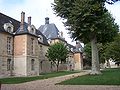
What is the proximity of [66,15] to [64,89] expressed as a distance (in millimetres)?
15401

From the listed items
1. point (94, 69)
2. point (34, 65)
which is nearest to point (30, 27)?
point (34, 65)

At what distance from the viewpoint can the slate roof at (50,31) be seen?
64.7 m

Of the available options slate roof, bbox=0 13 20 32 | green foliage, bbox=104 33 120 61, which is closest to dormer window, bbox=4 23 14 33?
slate roof, bbox=0 13 20 32

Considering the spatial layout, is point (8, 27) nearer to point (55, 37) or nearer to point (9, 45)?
point (9, 45)

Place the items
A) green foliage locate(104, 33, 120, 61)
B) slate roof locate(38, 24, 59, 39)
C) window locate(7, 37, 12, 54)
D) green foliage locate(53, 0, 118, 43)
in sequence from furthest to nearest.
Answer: slate roof locate(38, 24, 59, 39) < green foliage locate(104, 33, 120, 61) < window locate(7, 37, 12, 54) < green foliage locate(53, 0, 118, 43)

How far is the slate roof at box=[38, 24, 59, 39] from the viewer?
64662mm

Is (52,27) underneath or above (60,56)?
above

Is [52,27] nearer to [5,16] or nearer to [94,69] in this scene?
[5,16]

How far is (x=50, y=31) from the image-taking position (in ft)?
217

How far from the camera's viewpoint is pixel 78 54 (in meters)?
84.9

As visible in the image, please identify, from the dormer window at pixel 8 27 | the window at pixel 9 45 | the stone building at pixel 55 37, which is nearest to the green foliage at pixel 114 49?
the stone building at pixel 55 37

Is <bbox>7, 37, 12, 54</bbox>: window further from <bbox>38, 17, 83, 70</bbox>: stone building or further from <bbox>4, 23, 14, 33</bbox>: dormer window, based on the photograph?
<bbox>38, 17, 83, 70</bbox>: stone building

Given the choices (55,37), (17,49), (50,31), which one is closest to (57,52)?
(55,37)

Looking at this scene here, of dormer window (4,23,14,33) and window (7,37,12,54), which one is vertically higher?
dormer window (4,23,14,33)
